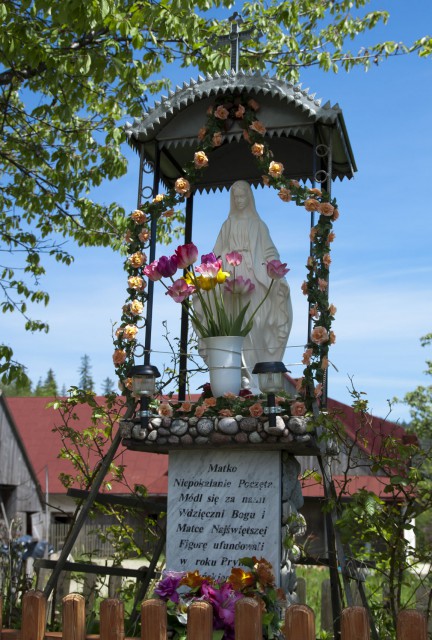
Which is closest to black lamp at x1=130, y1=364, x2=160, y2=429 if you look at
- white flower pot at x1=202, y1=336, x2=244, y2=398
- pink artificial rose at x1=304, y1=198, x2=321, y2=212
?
white flower pot at x1=202, y1=336, x2=244, y2=398

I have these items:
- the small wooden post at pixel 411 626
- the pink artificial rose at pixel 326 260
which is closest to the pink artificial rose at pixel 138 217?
the pink artificial rose at pixel 326 260

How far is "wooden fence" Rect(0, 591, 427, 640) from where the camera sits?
3.62m

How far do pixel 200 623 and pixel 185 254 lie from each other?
10.2 feet

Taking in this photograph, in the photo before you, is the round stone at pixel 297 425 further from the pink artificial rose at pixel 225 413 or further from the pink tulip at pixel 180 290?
the pink tulip at pixel 180 290

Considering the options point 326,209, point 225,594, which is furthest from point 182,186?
point 225,594

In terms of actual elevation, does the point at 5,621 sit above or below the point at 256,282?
below

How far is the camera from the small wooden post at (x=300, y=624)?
3619 millimetres

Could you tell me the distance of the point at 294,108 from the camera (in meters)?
6.64

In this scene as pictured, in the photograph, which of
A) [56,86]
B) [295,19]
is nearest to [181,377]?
[56,86]

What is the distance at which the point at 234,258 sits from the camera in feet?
21.5

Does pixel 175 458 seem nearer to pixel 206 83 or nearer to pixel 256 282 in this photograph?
pixel 256 282

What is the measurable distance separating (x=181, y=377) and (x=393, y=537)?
251 cm

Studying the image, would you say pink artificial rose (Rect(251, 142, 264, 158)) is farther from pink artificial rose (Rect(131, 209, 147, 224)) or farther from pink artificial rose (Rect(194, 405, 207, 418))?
pink artificial rose (Rect(194, 405, 207, 418))

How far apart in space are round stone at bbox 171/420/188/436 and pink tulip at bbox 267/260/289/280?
4.44 ft
